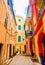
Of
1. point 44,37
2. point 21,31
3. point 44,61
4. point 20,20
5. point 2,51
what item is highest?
point 20,20

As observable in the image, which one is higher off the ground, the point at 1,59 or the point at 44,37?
the point at 44,37

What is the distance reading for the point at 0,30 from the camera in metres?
10.7

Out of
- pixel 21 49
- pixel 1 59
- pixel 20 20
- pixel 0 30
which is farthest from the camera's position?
pixel 20 20

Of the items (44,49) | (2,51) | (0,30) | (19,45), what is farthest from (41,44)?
(19,45)

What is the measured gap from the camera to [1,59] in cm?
1162

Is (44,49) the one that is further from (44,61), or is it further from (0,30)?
(0,30)

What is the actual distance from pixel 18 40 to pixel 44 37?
30.7 meters

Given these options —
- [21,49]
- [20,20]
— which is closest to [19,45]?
[21,49]

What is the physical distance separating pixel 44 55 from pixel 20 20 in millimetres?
33894

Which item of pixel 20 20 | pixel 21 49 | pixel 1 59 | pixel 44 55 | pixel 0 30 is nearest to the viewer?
pixel 0 30

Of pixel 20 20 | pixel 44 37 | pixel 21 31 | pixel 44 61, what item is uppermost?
pixel 20 20

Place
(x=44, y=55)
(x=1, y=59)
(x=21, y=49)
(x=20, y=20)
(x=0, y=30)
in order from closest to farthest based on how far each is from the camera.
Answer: (x=0, y=30) → (x=1, y=59) → (x=44, y=55) → (x=21, y=49) → (x=20, y=20)

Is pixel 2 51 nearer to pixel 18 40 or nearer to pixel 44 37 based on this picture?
pixel 44 37

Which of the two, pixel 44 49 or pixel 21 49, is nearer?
pixel 44 49
